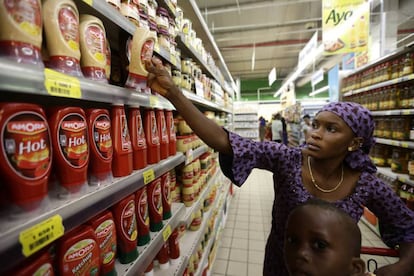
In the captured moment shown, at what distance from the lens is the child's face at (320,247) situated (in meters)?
0.74

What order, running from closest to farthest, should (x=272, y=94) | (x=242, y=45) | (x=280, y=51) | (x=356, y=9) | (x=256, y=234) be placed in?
(x=256, y=234) → (x=356, y=9) → (x=242, y=45) → (x=280, y=51) → (x=272, y=94)

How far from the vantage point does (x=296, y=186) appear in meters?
1.07

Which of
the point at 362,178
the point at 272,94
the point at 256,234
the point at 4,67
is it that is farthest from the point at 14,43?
the point at 272,94

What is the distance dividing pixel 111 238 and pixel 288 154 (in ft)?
2.72

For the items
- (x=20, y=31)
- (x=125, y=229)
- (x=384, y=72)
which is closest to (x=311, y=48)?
(x=384, y=72)

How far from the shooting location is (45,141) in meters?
0.56

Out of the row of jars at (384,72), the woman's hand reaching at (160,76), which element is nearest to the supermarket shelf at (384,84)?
the row of jars at (384,72)

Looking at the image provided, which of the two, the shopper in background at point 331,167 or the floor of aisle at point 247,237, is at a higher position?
the shopper in background at point 331,167

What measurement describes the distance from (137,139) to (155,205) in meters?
0.37

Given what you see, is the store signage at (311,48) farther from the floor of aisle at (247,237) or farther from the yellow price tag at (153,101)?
the yellow price tag at (153,101)

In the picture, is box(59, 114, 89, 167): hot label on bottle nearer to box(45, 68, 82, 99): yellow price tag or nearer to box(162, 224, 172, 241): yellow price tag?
box(45, 68, 82, 99): yellow price tag

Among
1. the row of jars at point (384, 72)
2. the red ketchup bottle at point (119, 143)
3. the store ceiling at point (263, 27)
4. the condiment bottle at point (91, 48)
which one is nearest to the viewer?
the condiment bottle at point (91, 48)

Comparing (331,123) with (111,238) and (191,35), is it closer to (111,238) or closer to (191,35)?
(111,238)

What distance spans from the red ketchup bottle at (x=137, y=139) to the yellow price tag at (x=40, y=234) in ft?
1.40
